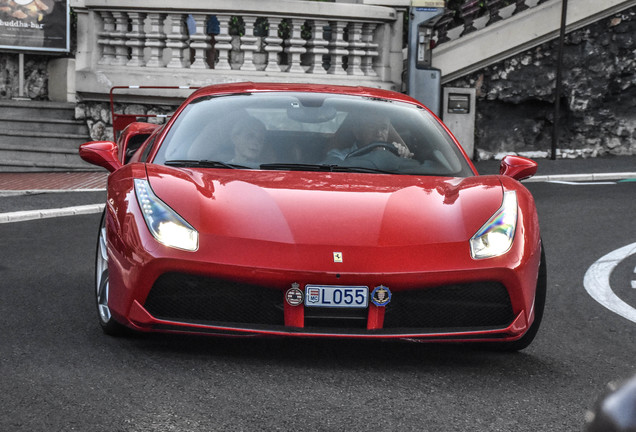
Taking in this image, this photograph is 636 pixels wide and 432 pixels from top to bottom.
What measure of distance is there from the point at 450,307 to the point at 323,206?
0.69 meters

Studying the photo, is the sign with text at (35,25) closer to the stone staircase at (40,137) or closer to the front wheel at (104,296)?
the stone staircase at (40,137)

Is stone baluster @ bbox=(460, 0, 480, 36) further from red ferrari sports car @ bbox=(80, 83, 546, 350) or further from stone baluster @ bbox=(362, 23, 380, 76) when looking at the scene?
red ferrari sports car @ bbox=(80, 83, 546, 350)

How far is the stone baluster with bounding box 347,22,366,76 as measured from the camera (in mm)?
15742

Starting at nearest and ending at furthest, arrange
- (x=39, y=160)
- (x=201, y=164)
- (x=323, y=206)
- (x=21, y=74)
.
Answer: (x=323, y=206) → (x=201, y=164) → (x=39, y=160) → (x=21, y=74)

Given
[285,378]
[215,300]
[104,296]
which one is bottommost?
[285,378]

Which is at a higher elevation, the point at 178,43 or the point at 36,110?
the point at 178,43

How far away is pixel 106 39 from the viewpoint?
1552 centimetres

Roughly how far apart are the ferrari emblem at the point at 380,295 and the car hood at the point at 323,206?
0.19 m

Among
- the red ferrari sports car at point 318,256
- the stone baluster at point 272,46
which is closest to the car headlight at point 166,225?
the red ferrari sports car at point 318,256

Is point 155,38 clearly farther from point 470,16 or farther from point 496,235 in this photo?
point 496,235

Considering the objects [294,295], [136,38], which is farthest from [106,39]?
[294,295]

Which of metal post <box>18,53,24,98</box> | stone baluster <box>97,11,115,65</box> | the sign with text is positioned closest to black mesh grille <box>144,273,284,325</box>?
stone baluster <box>97,11,115,65</box>

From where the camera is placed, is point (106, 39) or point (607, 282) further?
point (106, 39)

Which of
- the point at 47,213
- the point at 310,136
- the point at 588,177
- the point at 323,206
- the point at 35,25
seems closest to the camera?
the point at 323,206
